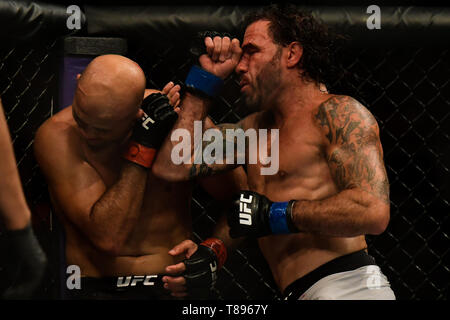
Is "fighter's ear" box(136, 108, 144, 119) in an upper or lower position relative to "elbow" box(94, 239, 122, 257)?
upper

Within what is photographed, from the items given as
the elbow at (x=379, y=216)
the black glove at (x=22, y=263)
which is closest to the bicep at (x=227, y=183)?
the elbow at (x=379, y=216)

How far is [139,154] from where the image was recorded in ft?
5.53

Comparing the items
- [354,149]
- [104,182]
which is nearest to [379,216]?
[354,149]

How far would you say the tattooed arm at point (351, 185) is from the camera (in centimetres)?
156

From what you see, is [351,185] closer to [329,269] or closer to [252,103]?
[329,269]

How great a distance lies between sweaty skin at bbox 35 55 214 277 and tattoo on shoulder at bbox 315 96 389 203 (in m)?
0.54

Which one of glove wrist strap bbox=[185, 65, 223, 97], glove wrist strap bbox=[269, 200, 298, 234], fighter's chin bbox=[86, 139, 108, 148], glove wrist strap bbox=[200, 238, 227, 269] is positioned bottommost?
glove wrist strap bbox=[200, 238, 227, 269]

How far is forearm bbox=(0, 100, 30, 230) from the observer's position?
56.0 inches

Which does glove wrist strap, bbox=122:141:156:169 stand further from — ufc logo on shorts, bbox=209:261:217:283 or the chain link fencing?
ufc logo on shorts, bbox=209:261:217:283

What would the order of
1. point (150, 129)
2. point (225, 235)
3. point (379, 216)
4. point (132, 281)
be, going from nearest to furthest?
point (379, 216)
point (150, 129)
point (132, 281)
point (225, 235)

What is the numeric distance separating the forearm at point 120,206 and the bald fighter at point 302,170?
89 millimetres

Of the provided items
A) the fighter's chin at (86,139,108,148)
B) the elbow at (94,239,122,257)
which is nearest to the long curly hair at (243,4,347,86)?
the fighter's chin at (86,139,108,148)

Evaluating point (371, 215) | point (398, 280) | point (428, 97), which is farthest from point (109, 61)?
point (398, 280)

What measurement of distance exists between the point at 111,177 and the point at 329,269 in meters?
0.75
